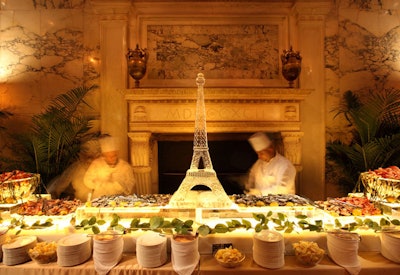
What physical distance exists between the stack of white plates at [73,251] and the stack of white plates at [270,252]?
3.88 ft

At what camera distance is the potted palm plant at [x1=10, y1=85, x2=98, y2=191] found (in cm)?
412

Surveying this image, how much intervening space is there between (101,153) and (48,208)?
2208mm

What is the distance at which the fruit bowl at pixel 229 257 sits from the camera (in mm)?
1830

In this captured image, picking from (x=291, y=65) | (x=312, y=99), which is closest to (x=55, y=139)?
(x=291, y=65)

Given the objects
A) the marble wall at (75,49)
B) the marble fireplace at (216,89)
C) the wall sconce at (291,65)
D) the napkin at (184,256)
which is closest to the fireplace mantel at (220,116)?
the marble fireplace at (216,89)

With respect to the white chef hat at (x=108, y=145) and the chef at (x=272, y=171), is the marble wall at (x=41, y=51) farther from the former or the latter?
the chef at (x=272, y=171)

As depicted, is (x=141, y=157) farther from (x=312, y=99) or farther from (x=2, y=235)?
(x=312, y=99)

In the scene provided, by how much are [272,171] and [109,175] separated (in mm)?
2358

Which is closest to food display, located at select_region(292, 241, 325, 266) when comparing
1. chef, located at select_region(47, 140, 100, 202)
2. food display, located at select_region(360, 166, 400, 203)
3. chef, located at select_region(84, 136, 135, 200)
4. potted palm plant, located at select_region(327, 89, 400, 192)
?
food display, located at select_region(360, 166, 400, 203)

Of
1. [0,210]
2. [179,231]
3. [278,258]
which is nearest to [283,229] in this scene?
[278,258]

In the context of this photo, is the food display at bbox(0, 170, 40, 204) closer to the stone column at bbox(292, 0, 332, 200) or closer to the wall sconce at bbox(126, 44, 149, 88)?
the wall sconce at bbox(126, 44, 149, 88)

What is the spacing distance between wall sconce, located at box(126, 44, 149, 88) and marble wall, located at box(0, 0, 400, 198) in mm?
810

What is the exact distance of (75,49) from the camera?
478cm

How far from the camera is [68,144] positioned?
427 cm
